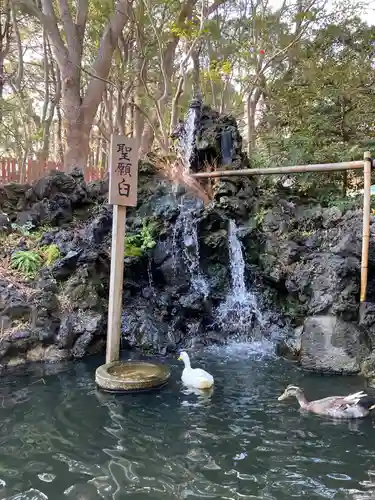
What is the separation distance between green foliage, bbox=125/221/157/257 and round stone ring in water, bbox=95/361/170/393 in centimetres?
284

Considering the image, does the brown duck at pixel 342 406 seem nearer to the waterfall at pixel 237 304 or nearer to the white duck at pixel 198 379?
the white duck at pixel 198 379

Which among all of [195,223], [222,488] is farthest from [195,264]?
[222,488]

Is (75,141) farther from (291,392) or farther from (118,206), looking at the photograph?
(291,392)

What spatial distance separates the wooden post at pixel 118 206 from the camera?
595 centimetres

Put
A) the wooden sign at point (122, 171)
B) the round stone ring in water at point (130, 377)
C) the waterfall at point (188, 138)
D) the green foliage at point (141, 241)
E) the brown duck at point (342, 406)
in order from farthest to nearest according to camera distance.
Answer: the waterfall at point (188, 138) < the green foliage at point (141, 241) < the wooden sign at point (122, 171) < the round stone ring in water at point (130, 377) < the brown duck at point (342, 406)

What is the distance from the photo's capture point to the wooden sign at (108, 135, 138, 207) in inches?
232

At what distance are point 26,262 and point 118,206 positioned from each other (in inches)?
112

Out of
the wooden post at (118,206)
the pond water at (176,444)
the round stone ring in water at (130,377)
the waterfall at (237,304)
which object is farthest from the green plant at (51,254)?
the waterfall at (237,304)

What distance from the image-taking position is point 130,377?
5441mm

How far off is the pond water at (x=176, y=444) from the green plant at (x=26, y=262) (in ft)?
7.88

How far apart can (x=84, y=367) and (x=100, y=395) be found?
1.17 metres

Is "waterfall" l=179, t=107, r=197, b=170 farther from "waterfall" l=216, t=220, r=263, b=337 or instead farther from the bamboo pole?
"waterfall" l=216, t=220, r=263, b=337

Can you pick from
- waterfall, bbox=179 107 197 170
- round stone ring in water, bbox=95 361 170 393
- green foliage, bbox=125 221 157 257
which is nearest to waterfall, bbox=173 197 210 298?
green foliage, bbox=125 221 157 257

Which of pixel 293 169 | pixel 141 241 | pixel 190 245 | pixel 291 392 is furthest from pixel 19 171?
pixel 291 392
